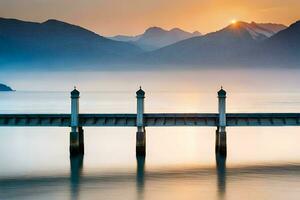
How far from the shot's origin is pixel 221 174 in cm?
4422

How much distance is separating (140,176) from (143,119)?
462cm

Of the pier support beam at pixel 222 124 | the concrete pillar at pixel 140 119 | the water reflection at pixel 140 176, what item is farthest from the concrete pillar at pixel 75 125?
the pier support beam at pixel 222 124

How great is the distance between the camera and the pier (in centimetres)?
4712

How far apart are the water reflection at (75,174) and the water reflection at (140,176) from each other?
3.11 m

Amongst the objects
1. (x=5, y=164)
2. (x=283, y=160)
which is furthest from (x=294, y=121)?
(x=5, y=164)

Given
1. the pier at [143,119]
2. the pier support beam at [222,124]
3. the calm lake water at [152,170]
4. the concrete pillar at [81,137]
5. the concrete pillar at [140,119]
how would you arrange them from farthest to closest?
the concrete pillar at [81,137]
the pier at [143,119]
the pier support beam at [222,124]
the concrete pillar at [140,119]
the calm lake water at [152,170]

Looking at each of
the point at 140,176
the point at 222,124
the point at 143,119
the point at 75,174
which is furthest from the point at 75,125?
the point at 222,124

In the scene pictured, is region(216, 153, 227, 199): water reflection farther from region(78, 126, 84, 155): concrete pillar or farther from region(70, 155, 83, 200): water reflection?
region(78, 126, 84, 155): concrete pillar

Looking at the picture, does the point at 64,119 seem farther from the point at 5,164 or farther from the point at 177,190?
the point at 177,190

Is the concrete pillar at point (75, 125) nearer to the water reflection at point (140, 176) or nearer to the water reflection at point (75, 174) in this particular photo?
the water reflection at point (75, 174)

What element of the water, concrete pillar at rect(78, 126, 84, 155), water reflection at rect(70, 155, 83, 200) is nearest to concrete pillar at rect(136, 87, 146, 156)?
the water

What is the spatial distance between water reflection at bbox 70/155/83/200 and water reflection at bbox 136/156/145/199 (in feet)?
10.2

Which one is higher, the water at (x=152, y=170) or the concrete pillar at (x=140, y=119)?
the concrete pillar at (x=140, y=119)

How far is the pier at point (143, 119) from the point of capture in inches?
1855
